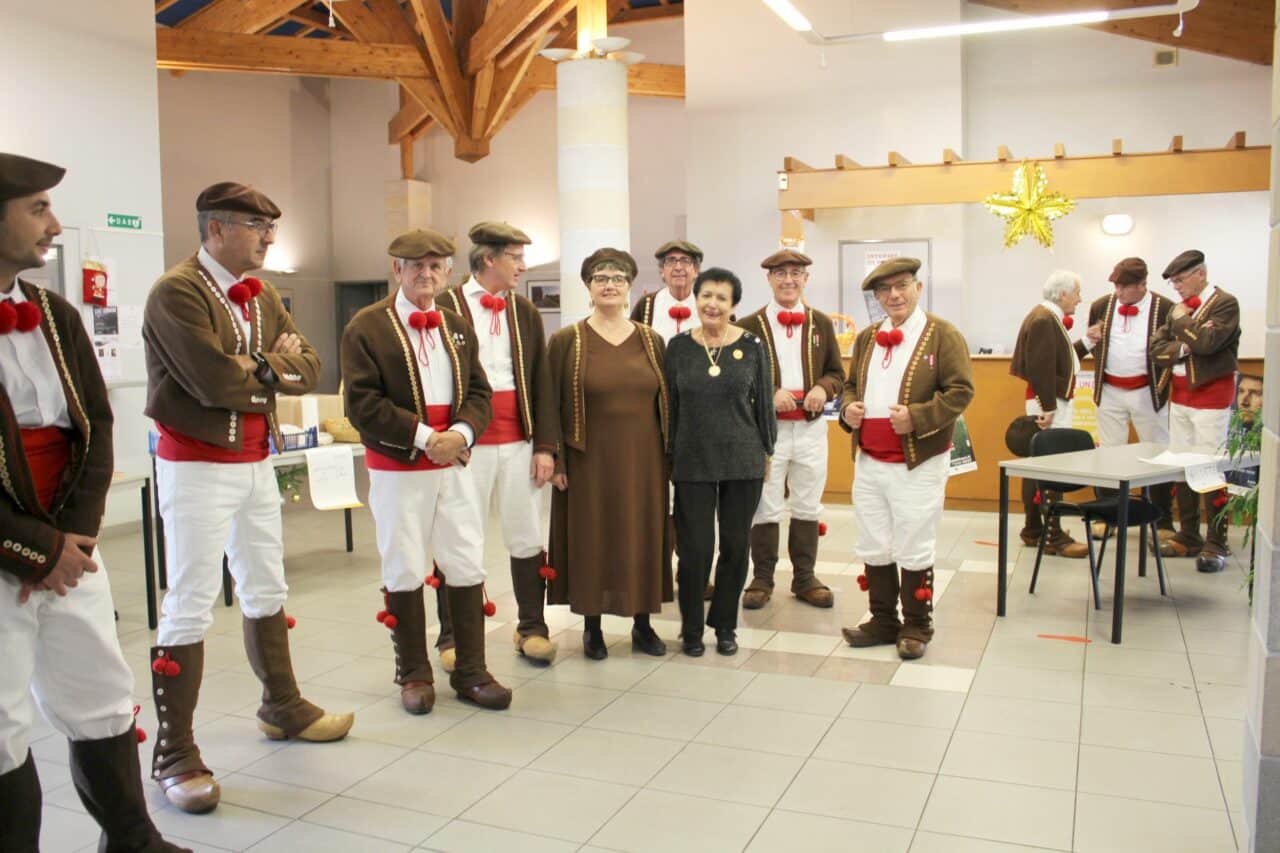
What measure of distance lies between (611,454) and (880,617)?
1.38 metres

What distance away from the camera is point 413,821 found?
10.1ft

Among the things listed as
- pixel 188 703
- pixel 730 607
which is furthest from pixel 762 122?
pixel 188 703

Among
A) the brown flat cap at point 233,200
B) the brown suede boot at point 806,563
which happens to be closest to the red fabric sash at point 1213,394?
the brown suede boot at point 806,563

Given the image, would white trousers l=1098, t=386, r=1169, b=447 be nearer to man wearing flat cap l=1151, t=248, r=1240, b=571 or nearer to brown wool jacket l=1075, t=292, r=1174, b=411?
brown wool jacket l=1075, t=292, r=1174, b=411

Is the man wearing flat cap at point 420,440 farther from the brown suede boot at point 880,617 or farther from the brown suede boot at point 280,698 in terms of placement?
the brown suede boot at point 880,617

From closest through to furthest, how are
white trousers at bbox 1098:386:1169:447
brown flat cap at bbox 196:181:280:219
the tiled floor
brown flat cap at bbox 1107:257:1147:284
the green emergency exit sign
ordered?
1. the tiled floor
2. brown flat cap at bbox 196:181:280:219
3. brown flat cap at bbox 1107:257:1147:284
4. white trousers at bbox 1098:386:1169:447
5. the green emergency exit sign

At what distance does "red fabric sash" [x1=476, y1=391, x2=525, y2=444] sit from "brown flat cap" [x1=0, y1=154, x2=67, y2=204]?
2.02 metres

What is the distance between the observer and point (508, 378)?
430cm

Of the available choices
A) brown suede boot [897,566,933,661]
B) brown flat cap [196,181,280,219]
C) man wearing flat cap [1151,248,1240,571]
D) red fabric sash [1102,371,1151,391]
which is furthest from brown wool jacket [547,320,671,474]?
red fabric sash [1102,371,1151,391]

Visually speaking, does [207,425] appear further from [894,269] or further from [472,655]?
[894,269]

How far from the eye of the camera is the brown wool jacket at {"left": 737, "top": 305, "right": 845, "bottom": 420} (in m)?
5.24

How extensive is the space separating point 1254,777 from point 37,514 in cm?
269

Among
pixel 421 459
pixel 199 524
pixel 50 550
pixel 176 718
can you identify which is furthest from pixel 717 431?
pixel 50 550

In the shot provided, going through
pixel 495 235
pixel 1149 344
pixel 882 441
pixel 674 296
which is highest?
pixel 495 235
